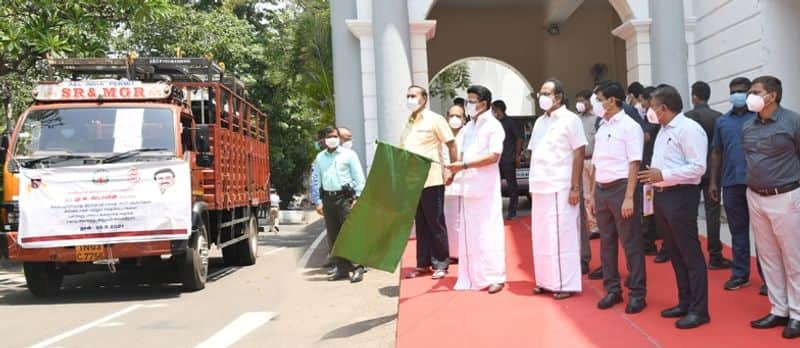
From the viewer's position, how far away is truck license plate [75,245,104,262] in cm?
879

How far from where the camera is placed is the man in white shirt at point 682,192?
18.1 ft

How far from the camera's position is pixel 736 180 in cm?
646

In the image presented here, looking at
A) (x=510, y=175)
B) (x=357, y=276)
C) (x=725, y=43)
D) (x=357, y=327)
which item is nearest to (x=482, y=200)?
(x=357, y=327)

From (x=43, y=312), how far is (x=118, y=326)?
1.45 m

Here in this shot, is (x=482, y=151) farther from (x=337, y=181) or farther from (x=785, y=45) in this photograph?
(x=785, y=45)

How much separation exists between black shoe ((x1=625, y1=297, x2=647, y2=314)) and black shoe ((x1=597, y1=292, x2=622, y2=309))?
18cm

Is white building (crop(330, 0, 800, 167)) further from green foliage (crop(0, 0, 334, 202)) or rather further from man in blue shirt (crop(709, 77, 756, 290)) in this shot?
man in blue shirt (crop(709, 77, 756, 290))

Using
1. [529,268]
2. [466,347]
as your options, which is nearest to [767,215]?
[466,347]

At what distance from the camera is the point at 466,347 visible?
5.52 meters

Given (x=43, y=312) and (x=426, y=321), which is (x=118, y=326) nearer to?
(x=43, y=312)

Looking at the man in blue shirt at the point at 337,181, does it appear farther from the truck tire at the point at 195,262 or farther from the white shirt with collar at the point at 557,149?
the white shirt with collar at the point at 557,149

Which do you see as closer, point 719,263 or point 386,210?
point 386,210

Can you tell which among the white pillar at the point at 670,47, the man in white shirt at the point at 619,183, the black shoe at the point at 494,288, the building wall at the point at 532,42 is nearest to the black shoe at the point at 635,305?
the man in white shirt at the point at 619,183

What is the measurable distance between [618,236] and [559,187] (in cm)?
61
